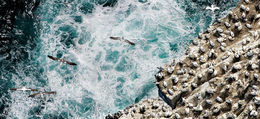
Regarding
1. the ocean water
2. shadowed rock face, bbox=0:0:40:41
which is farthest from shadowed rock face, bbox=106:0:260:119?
shadowed rock face, bbox=0:0:40:41

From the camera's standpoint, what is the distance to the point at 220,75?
875cm

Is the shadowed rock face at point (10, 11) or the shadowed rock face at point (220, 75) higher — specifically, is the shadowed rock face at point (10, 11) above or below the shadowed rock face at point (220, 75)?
below

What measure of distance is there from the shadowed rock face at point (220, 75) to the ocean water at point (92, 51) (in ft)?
12.6

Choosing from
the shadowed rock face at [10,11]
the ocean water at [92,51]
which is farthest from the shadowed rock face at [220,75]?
the shadowed rock face at [10,11]

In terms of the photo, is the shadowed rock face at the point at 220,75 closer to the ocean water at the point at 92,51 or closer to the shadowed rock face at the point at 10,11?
the ocean water at the point at 92,51

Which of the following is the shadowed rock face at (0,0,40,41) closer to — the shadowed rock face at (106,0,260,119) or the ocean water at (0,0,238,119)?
the ocean water at (0,0,238,119)

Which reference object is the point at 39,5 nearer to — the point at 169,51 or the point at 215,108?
the point at 169,51

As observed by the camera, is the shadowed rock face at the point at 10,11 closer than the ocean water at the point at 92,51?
No

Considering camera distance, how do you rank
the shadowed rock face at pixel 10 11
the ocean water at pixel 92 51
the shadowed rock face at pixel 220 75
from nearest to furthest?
1. the shadowed rock face at pixel 220 75
2. the ocean water at pixel 92 51
3. the shadowed rock face at pixel 10 11

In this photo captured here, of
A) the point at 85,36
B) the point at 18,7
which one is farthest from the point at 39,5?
the point at 85,36

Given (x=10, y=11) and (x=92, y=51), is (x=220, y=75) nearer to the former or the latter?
(x=92, y=51)

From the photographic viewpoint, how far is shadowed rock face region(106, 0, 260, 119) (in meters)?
7.78

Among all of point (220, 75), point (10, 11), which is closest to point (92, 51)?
point (10, 11)

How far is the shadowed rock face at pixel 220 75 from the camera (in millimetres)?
7781
